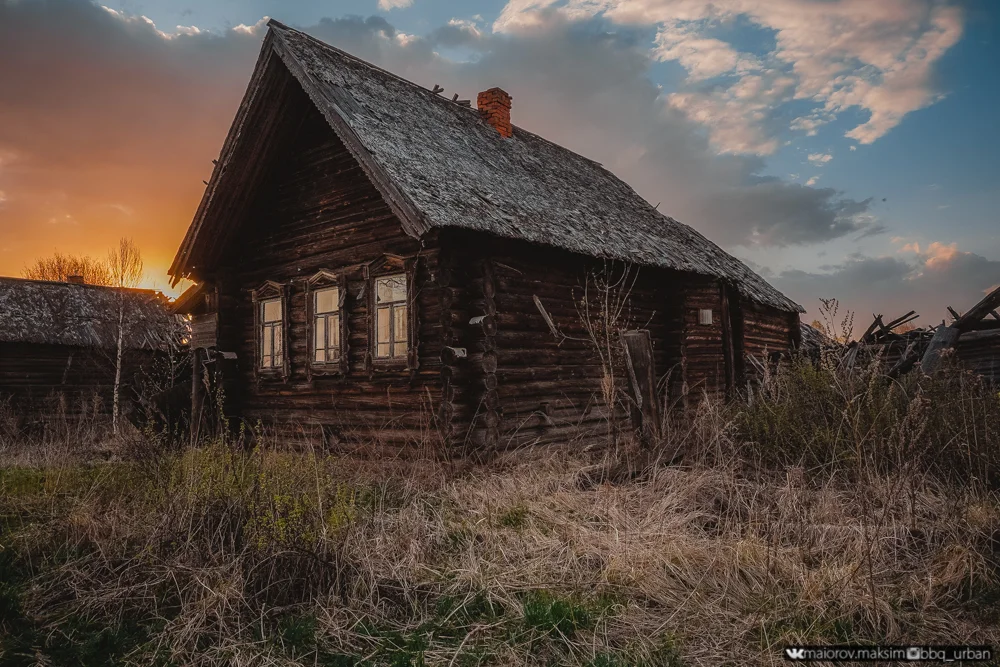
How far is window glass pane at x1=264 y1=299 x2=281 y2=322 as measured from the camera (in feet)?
36.3

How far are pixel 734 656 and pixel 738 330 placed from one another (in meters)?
11.8

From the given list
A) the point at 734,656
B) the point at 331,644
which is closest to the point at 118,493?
the point at 331,644

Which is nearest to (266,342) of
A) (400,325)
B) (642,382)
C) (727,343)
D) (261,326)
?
(261,326)

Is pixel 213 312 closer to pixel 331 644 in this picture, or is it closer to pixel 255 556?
pixel 255 556

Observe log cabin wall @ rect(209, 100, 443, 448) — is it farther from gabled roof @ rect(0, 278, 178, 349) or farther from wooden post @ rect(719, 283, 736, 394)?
gabled roof @ rect(0, 278, 178, 349)

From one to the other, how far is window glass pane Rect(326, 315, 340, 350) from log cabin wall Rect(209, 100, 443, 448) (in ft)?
1.19

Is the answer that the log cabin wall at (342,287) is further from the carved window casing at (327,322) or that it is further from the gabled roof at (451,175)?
the gabled roof at (451,175)

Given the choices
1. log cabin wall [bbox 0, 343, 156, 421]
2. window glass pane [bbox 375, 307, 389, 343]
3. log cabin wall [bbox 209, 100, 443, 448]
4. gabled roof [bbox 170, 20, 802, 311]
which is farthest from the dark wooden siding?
log cabin wall [bbox 0, 343, 156, 421]

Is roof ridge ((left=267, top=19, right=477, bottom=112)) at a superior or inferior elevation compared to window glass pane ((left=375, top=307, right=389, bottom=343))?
superior

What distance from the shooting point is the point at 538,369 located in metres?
9.54

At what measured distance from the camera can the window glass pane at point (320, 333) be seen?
10.2 m

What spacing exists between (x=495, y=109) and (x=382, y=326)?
6.51 metres

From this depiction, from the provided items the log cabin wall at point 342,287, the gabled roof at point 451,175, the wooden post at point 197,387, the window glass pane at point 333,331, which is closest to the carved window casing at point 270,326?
the log cabin wall at point 342,287

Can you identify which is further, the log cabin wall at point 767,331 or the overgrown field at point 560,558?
the log cabin wall at point 767,331
